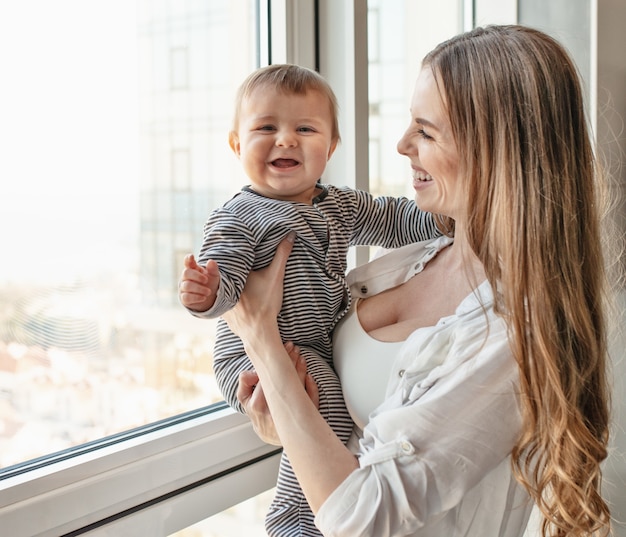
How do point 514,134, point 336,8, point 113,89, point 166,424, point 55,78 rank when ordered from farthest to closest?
point 336,8 < point 166,424 < point 113,89 < point 55,78 < point 514,134

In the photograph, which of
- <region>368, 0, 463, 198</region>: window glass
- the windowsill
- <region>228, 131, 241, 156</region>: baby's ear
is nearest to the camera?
the windowsill

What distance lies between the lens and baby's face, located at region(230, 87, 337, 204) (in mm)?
1309

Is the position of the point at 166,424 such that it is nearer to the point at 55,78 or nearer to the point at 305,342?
the point at 305,342

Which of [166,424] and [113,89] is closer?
[113,89]

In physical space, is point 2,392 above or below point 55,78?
below

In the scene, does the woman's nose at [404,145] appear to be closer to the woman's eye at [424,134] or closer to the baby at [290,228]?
the woman's eye at [424,134]

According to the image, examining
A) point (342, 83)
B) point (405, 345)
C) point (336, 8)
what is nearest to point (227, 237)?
point (405, 345)

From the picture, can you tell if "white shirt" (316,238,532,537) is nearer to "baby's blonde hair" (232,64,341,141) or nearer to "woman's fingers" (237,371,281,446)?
"woman's fingers" (237,371,281,446)

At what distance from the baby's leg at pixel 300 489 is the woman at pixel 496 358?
0.40 ft

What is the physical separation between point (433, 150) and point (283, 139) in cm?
28

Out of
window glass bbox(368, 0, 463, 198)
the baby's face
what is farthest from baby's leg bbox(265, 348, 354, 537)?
window glass bbox(368, 0, 463, 198)

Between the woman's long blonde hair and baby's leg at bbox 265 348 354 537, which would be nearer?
the woman's long blonde hair

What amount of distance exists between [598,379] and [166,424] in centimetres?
84

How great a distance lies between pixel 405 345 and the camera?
1196 mm
